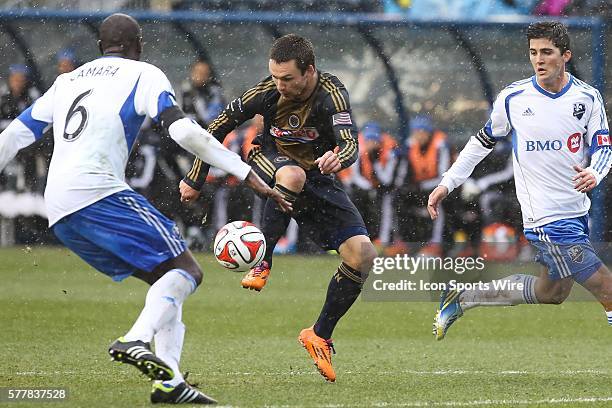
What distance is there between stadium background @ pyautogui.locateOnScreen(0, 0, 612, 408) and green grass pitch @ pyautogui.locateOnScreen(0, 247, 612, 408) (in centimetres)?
2

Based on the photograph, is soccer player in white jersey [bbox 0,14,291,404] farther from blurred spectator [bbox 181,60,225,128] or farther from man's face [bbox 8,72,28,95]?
man's face [bbox 8,72,28,95]

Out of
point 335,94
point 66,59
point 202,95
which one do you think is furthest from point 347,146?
point 66,59

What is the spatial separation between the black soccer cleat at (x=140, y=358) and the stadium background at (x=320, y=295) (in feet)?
2.30

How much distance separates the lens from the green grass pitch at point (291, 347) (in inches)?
285

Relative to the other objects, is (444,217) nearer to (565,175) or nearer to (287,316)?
(287,316)

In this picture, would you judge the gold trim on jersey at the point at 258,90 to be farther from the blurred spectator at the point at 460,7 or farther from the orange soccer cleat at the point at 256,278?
the blurred spectator at the point at 460,7

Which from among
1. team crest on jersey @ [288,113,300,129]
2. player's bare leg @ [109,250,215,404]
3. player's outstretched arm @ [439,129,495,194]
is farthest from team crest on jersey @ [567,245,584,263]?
player's bare leg @ [109,250,215,404]

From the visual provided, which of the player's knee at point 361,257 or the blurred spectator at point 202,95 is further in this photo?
the blurred spectator at point 202,95

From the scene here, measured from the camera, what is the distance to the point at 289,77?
7.83 meters

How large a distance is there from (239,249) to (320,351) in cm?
104

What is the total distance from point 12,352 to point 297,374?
7.50ft

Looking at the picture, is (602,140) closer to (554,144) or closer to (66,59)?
(554,144)

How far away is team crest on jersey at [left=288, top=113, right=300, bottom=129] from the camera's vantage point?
322 inches

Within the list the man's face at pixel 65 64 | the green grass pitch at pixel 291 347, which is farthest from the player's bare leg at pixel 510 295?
the man's face at pixel 65 64
